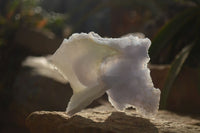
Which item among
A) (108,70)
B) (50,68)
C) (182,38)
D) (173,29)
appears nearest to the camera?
(108,70)

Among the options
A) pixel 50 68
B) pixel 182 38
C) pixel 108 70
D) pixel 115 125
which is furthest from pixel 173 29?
pixel 50 68

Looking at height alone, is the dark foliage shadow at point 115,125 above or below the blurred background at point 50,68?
below

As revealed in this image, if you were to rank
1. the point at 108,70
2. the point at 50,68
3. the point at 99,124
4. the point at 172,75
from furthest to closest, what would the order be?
the point at 50,68 → the point at 172,75 → the point at 108,70 → the point at 99,124

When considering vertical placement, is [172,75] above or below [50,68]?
below

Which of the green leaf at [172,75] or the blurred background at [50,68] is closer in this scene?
the green leaf at [172,75]

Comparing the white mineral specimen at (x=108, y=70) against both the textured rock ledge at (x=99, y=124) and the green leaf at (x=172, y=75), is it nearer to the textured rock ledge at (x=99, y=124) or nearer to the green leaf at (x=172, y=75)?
the textured rock ledge at (x=99, y=124)

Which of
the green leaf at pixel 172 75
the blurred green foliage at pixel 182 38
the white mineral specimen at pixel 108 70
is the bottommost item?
the white mineral specimen at pixel 108 70

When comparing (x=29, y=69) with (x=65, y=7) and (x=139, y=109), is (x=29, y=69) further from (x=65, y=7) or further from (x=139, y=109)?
(x=65, y=7)

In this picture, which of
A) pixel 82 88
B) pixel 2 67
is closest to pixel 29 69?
pixel 2 67

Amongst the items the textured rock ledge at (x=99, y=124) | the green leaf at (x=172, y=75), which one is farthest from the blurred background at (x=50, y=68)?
the textured rock ledge at (x=99, y=124)

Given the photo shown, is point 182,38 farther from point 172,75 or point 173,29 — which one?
point 172,75
